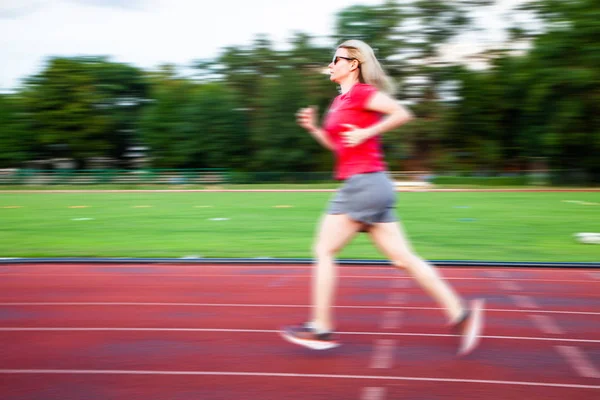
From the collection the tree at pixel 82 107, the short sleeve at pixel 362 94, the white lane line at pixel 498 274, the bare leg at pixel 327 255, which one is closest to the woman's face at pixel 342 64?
the short sleeve at pixel 362 94

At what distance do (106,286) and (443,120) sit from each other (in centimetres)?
4195

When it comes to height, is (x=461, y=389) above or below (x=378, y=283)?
above

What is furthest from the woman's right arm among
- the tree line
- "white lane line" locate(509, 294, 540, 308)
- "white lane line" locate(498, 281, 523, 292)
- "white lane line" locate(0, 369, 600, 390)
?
the tree line

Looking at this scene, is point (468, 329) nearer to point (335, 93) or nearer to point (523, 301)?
point (523, 301)

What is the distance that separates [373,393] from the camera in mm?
3412

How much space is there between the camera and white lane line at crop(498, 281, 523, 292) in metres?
5.97

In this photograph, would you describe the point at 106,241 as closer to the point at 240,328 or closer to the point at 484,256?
the point at 484,256

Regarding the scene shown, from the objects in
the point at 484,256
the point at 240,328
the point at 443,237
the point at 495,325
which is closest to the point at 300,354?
the point at 240,328

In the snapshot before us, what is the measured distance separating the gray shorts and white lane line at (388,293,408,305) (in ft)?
5.43

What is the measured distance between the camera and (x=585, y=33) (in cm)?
3312

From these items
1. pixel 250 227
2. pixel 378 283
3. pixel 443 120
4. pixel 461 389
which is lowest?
pixel 443 120

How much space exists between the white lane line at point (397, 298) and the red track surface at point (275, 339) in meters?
0.02

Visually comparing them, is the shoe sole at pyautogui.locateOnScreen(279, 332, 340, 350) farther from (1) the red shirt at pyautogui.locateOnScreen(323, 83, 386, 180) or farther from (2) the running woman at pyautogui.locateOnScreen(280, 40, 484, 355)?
(1) the red shirt at pyautogui.locateOnScreen(323, 83, 386, 180)

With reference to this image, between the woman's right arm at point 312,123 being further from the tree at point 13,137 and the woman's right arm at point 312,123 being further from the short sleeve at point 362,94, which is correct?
the tree at point 13,137
